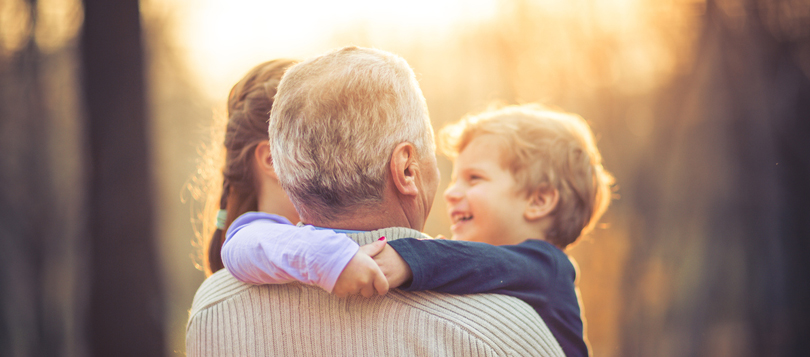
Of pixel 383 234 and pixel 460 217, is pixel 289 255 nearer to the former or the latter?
pixel 383 234

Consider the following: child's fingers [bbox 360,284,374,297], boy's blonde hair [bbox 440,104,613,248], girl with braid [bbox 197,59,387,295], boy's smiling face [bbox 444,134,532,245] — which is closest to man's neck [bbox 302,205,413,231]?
child's fingers [bbox 360,284,374,297]

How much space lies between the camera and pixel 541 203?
2.35 m

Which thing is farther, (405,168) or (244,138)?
(244,138)

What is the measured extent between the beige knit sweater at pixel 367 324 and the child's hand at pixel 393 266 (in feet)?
0.22

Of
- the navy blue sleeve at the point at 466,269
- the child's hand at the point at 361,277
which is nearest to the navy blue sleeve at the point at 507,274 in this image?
the navy blue sleeve at the point at 466,269

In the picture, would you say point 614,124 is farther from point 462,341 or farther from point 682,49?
point 462,341

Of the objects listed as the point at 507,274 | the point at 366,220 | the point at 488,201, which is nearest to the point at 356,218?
the point at 366,220

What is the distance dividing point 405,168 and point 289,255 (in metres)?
0.36

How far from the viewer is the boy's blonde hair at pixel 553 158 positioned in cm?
233

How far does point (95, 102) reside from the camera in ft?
15.1

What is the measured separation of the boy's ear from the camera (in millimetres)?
2312

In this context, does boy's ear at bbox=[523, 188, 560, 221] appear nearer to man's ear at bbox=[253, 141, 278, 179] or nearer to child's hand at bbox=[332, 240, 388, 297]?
man's ear at bbox=[253, 141, 278, 179]

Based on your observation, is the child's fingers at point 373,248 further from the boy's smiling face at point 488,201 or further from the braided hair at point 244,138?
the boy's smiling face at point 488,201

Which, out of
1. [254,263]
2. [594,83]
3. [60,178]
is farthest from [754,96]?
[60,178]
